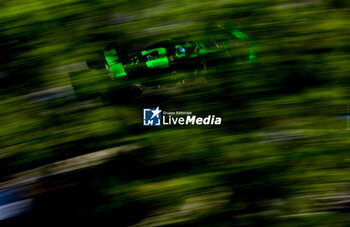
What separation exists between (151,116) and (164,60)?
38 cm

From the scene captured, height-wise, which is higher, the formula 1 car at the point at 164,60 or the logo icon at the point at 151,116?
the formula 1 car at the point at 164,60

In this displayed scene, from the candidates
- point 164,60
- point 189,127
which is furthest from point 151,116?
point 164,60

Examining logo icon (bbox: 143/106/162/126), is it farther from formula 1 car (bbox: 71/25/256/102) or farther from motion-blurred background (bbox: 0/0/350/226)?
formula 1 car (bbox: 71/25/256/102)

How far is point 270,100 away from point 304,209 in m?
0.79

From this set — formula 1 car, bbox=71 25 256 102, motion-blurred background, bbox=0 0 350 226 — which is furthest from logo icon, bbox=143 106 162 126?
formula 1 car, bbox=71 25 256 102

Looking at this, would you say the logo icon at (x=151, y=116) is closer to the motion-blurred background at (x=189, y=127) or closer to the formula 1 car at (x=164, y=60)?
the motion-blurred background at (x=189, y=127)

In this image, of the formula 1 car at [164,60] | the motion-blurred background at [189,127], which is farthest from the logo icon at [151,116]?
the formula 1 car at [164,60]

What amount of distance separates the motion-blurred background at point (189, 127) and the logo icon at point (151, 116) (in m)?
0.04

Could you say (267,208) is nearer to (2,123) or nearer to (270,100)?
(270,100)

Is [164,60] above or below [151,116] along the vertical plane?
above

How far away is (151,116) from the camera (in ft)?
7.75

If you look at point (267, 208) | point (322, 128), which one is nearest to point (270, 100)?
point (322, 128)

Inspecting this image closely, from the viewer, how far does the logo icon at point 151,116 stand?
7.70 feet

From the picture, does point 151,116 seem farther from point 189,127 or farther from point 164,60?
point 164,60
